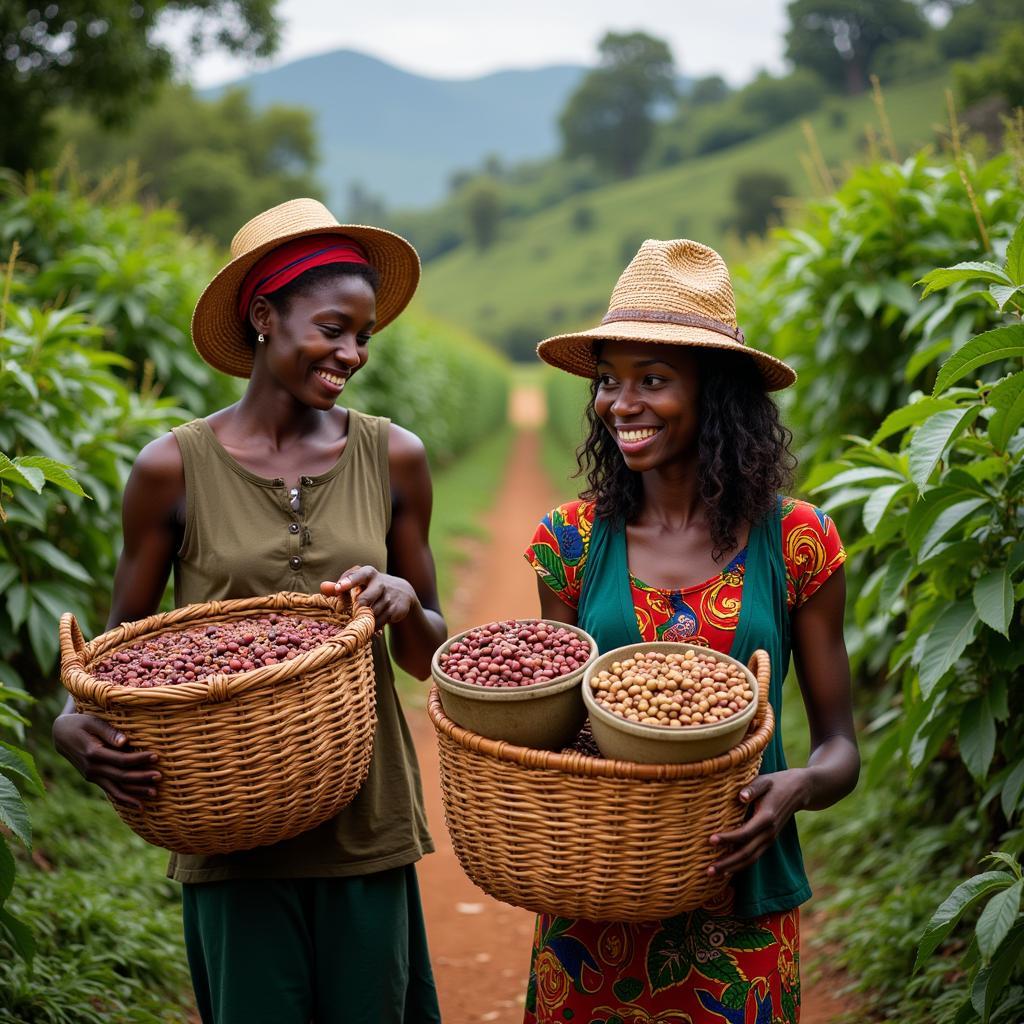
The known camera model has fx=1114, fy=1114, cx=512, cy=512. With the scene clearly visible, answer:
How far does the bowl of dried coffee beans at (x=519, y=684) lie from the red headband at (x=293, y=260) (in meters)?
0.97

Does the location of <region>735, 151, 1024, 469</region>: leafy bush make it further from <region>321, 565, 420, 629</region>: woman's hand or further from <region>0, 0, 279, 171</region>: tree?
<region>0, 0, 279, 171</region>: tree

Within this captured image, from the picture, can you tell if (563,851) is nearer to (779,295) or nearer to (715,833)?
(715,833)

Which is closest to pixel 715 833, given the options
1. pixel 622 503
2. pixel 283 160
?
pixel 622 503

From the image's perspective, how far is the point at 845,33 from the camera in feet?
261

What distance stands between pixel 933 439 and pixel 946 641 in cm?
53

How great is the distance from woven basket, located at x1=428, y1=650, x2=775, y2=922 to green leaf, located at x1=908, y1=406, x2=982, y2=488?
0.70 meters

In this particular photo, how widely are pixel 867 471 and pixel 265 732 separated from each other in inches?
77.1

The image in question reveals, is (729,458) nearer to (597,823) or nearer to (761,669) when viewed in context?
(761,669)

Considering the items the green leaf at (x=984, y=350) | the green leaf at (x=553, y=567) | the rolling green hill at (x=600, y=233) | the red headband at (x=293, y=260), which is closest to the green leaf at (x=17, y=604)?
the red headband at (x=293, y=260)

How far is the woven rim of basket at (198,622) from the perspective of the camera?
1955mm

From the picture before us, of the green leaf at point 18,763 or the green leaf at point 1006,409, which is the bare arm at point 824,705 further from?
the green leaf at point 18,763

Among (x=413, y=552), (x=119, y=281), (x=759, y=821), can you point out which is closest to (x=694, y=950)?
(x=759, y=821)

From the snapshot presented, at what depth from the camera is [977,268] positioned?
2311 mm

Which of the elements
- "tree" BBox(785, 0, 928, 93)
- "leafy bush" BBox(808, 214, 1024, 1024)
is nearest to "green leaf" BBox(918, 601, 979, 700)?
"leafy bush" BBox(808, 214, 1024, 1024)
